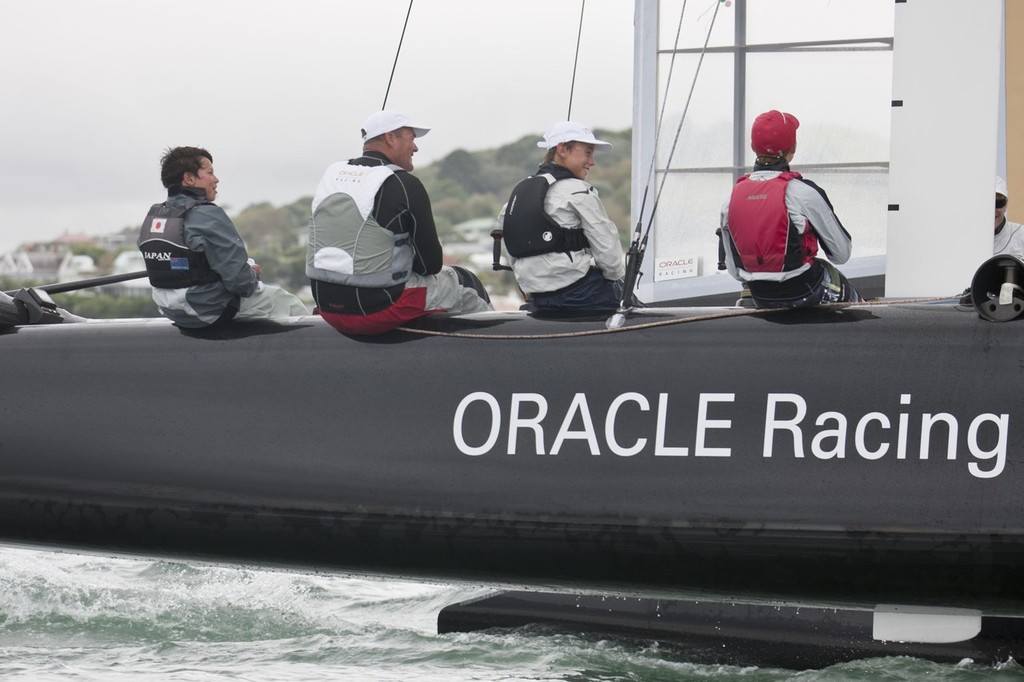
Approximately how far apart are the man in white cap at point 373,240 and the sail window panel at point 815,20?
2.95m

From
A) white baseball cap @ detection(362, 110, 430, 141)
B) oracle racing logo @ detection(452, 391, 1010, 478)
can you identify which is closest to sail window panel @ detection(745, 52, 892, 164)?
white baseball cap @ detection(362, 110, 430, 141)

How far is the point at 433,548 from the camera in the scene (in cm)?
384

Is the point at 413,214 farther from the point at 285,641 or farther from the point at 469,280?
the point at 285,641

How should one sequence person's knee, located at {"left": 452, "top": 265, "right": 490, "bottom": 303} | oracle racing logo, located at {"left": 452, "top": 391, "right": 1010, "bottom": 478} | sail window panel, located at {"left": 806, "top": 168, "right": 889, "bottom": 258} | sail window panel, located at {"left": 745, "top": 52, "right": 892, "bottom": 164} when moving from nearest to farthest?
1. oracle racing logo, located at {"left": 452, "top": 391, "right": 1010, "bottom": 478}
2. person's knee, located at {"left": 452, "top": 265, "right": 490, "bottom": 303}
3. sail window panel, located at {"left": 806, "top": 168, "right": 889, "bottom": 258}
4. sail window panel, located at {"left": 745, "top": 52, "right": 892, "bottom": 164}

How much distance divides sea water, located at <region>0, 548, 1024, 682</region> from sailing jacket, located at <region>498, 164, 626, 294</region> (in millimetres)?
1103

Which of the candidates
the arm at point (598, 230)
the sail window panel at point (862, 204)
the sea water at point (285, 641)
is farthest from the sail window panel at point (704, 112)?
the arm at point (598, 230)

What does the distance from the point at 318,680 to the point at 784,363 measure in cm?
161

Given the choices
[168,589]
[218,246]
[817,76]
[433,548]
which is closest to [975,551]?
[433,548]

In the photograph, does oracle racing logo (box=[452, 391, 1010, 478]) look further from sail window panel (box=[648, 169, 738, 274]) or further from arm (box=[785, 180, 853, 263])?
sail window panel (box=[648, 169, 738, 274])

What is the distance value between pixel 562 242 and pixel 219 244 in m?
1.01

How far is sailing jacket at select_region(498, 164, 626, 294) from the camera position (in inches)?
157

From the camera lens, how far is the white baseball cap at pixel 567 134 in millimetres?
4109

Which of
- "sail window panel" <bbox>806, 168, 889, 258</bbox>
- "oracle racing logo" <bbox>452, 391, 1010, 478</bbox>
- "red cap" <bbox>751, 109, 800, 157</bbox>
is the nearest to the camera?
"oracle racing logo" <bbox>452, 391, 1010, 478</bbox>


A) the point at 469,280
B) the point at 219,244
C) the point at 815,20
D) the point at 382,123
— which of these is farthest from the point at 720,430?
the point at 815,20
